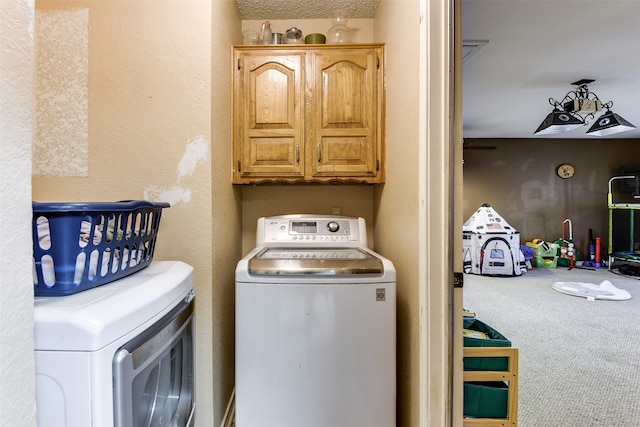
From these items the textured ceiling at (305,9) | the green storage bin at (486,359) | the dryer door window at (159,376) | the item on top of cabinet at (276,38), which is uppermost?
the textured ceiling at (305,9)

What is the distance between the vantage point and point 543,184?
5.97 m

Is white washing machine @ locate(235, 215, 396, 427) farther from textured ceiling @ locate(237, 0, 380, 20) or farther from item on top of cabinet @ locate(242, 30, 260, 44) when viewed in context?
textured ceiling @ locate(237, 0, 380, 20)

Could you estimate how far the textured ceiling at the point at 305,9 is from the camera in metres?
1.92

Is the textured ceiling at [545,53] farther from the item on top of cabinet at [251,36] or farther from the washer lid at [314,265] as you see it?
the washer lid at [314,265]

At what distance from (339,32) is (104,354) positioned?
6.76 ft

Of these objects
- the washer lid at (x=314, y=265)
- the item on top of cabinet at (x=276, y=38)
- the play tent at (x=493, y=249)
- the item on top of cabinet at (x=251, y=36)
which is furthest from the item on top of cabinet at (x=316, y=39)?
the play tent at (x=493, y=249)

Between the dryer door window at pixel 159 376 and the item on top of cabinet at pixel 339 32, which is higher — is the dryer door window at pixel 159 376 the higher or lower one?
the lower one

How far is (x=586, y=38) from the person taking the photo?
2.46 m

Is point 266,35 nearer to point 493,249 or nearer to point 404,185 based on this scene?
point 404,185

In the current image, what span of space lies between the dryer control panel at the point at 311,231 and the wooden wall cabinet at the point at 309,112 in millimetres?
257

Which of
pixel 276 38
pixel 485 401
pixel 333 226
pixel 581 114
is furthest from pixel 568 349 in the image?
pixel 276 38

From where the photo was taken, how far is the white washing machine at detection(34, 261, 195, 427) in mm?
647

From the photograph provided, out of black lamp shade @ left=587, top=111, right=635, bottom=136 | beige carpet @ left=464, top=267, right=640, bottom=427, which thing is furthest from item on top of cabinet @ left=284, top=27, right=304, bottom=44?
black lamp shade @ left=587, top=111, right=635, bottom=136

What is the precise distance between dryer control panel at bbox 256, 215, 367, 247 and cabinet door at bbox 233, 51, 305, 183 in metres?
0.30
